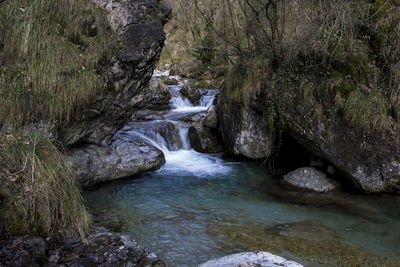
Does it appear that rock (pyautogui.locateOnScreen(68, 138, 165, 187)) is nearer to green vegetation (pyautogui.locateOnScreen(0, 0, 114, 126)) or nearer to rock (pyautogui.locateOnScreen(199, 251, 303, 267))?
green vegetation (pyautogui.locateOnScreen(0, 0, 114, 126))

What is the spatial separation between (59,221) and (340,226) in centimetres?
374

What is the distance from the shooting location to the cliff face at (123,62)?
5359mm

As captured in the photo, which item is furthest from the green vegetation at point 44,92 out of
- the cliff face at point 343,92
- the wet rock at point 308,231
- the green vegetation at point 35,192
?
the cliff face at point 343,92

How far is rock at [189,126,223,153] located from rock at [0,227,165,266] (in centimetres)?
508

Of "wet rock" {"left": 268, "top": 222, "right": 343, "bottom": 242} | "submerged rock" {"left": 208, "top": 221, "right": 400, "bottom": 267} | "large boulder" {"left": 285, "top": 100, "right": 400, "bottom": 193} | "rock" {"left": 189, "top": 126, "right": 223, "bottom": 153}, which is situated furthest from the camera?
"rock" {"left": 189, "top": 126, "right": 223, "bottom": 153}

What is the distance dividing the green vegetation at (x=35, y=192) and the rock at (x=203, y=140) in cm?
501

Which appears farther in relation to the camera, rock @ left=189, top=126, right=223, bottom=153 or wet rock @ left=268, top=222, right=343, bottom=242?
rock @ left=189, top=126, right=223, bottom=153

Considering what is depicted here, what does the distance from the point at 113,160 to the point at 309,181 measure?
382 centimetres

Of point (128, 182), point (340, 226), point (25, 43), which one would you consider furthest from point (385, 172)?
point (25, 43)

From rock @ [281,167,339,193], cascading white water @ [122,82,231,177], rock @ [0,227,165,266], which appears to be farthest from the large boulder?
rock @ [0,227,165,266]

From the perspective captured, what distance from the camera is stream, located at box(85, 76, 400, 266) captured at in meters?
3.95

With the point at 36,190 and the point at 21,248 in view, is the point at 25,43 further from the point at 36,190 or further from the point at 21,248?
the point at 21,248

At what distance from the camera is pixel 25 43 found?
181 inches

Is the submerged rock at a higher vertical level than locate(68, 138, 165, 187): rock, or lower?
lower
